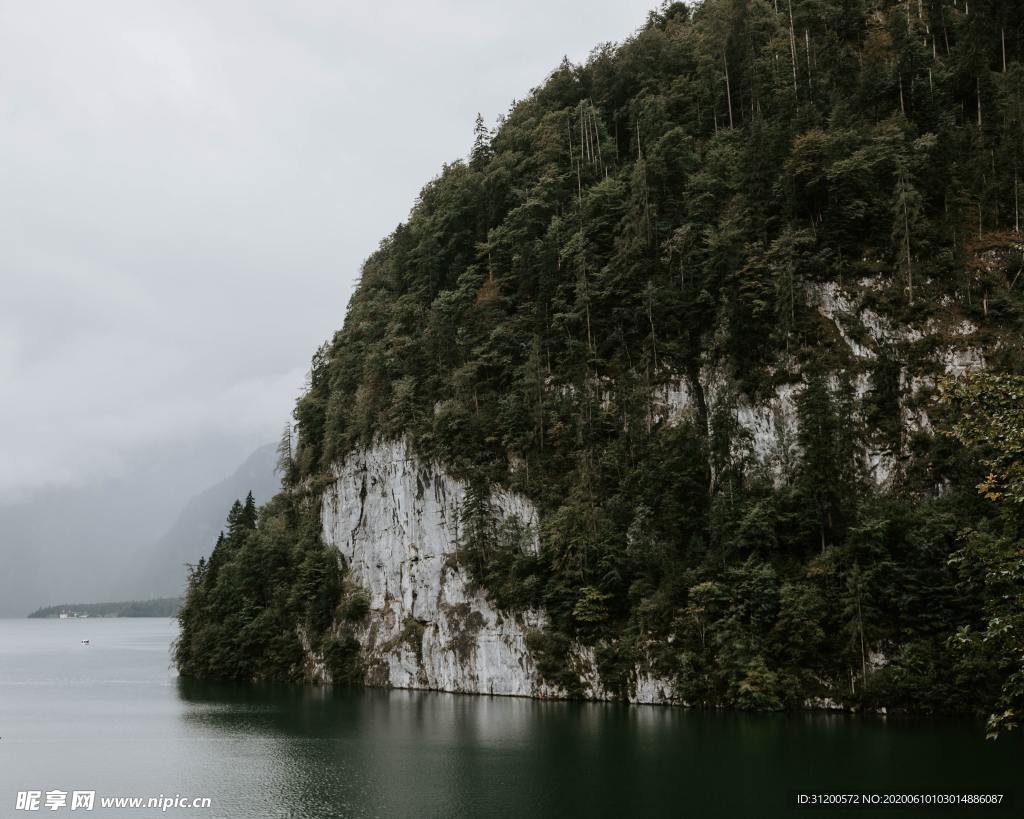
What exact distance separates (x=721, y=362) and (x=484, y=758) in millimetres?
28551

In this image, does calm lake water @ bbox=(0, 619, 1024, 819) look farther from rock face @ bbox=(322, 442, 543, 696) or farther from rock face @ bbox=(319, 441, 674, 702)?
rock face @ bbox=(322, 442, 543, 696)

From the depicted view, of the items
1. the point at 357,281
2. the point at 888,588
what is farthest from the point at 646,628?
the point at 357,281

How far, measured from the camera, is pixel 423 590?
189ft

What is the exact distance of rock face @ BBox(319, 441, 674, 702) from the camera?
50094 mm

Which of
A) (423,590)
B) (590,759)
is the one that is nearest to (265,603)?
(423,590)

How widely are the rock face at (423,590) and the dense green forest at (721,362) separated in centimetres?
148

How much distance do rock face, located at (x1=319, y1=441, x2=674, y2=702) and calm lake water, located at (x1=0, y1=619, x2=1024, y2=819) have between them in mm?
2537

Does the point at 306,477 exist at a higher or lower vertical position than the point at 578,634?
higher

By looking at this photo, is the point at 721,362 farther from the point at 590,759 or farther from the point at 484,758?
the point at 484,758

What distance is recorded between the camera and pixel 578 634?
4734 cm

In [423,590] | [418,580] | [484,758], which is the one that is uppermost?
[418,580]

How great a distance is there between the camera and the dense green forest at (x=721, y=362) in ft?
131

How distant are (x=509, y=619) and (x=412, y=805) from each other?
80.7ft

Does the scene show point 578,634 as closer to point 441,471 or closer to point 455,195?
point 441,471
